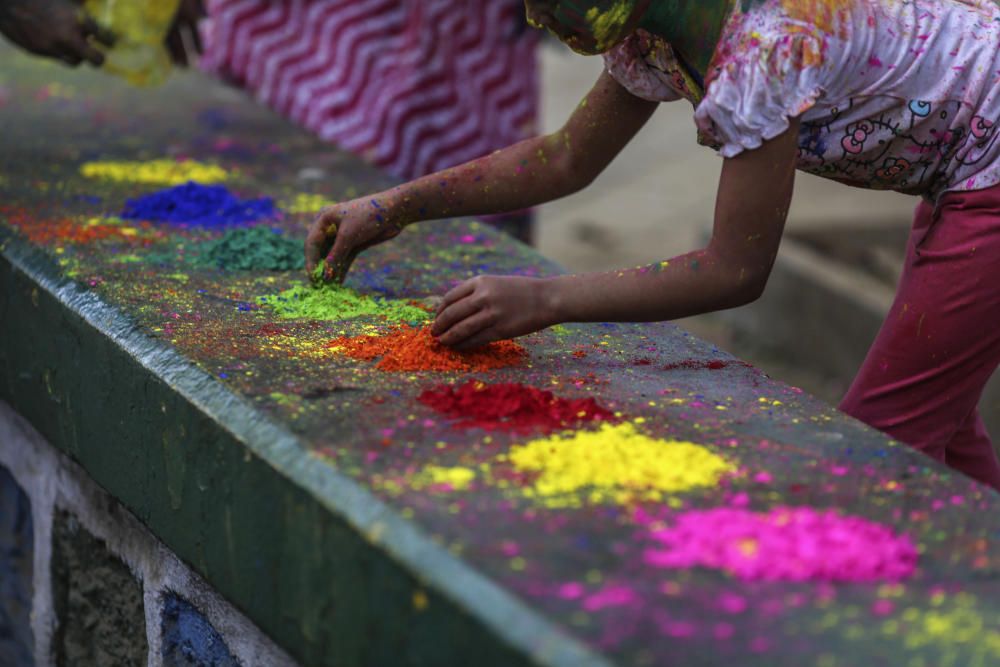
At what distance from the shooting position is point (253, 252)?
256cm

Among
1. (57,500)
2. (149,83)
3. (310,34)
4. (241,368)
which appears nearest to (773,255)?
(241,368)

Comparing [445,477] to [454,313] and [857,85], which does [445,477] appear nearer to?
[454,313]

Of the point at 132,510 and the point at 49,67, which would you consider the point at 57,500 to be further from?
the point at 49,67

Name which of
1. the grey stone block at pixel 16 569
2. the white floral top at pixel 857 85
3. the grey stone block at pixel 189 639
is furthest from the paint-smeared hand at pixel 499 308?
the grey stone block at pixel 16 569

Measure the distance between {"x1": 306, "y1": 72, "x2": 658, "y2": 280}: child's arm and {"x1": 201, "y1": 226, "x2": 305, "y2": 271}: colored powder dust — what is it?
15cm

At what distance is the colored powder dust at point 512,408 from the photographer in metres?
1.79

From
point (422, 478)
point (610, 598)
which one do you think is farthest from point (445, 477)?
point (610, 598)

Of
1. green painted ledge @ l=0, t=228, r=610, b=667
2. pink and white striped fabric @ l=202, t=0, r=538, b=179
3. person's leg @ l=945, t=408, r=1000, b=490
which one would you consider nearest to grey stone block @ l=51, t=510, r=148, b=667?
green painted ledge @ l=0, t=228, r=610, b=667

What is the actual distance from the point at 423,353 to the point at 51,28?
5.45ft

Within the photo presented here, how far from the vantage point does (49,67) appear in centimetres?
426

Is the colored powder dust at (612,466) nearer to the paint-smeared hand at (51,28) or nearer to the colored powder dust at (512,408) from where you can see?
the colored powder dust at (512,408)

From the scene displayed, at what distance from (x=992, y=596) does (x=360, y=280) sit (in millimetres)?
1373

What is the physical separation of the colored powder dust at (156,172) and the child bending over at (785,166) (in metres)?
0.84

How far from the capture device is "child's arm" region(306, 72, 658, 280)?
2.37 meters
